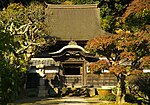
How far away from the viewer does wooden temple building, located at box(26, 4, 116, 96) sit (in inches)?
982

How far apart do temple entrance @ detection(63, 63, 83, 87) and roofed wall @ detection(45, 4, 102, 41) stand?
2.57m

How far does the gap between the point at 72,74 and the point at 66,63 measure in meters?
1.59

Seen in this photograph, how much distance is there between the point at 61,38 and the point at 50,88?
5.53m

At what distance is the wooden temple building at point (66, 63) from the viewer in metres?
25.0

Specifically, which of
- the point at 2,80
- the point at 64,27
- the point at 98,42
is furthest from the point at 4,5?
the point at 2,80

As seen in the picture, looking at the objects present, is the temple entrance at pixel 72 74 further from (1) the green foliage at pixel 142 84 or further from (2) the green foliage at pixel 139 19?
(2) the green foliage at pixel 139 19

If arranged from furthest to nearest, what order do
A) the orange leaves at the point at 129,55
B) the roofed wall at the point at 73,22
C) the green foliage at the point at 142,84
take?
the roofed wall at the point at 73,22, the green foliage at the point at 142,84, the orange leaves at the point at 129,55

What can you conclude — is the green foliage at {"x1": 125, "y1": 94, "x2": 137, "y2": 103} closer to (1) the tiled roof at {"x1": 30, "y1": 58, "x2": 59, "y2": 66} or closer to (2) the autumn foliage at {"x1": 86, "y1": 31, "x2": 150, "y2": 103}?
(2) the autumn foliage at {"x1": 86, "y1": 31, "x2": 150, "y2": 103}

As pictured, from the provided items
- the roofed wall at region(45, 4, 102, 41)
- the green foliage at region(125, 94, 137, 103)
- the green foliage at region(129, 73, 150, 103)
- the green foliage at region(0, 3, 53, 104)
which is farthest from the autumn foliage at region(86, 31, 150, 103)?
the roofed wall at region(45, 4, 102, 41)

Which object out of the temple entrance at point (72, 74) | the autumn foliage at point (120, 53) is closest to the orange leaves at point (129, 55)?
the autumn foliage at point (120, 53)

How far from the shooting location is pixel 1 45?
7973mm

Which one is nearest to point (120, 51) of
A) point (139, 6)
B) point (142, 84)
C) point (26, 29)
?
point (142, 84)

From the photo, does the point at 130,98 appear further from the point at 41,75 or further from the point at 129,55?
the point at 41,75

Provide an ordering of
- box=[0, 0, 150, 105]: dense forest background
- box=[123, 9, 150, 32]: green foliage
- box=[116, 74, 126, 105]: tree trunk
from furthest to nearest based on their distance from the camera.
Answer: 1. box=[116, 74, 126, 105]: tree trunk
2. box=[123, 9, 150, 32]: green foliage
3. box=[0, 0, 150, 105]: dense forest background
